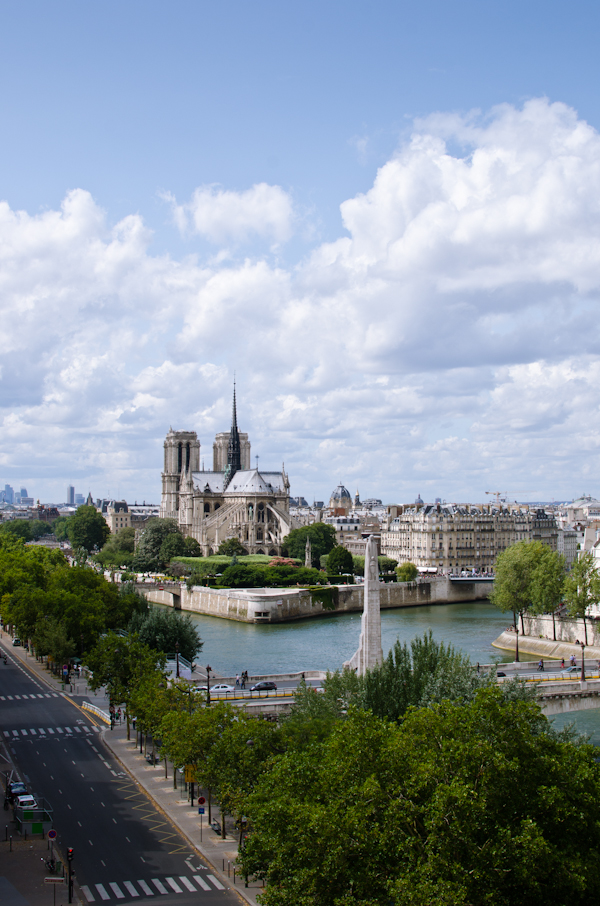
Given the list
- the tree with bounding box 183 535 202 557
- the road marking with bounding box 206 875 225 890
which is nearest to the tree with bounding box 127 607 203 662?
the road marking with bounding box 206 875 225 890

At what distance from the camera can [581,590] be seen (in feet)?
206

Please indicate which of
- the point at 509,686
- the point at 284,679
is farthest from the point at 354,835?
the point at 284,679

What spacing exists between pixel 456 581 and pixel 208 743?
2956 inches

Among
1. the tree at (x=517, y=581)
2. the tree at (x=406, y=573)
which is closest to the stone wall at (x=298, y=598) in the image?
the tree at (x=406, y=573)

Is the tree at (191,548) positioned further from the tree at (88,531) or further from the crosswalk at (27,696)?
the crosswalk at (27,696)

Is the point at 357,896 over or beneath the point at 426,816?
beneath

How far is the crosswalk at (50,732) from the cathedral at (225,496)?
92.9 metres

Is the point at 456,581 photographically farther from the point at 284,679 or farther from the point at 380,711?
the point at 380,711

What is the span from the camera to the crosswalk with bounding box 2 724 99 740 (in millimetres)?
38375

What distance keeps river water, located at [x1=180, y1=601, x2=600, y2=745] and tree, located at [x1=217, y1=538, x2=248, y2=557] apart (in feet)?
104

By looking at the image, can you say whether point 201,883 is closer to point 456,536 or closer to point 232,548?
point 456,536

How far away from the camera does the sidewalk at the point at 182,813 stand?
24.7 m

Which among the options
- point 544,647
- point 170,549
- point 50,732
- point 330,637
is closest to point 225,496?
point 170,549

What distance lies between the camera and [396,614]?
9131cm
